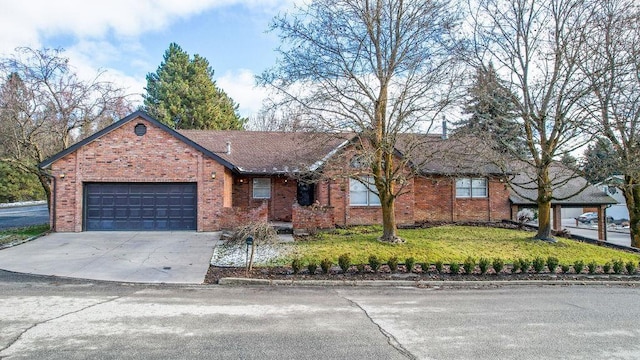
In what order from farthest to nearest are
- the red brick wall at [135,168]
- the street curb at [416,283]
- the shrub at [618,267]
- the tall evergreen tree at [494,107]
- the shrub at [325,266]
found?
the red brick wall at [135,168] → the tall evergreen tree at [494,107] → the shrub at [618,267] → the shrub at [325,266] → the street curb at [416,283]

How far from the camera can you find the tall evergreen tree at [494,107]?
14.1 m

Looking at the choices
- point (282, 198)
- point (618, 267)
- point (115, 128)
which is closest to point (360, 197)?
point (282, 198)

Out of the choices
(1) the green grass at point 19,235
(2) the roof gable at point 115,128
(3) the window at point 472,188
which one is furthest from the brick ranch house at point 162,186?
(3) the window at point 472,188

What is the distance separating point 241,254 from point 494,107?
11.3m

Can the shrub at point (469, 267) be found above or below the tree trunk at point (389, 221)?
below

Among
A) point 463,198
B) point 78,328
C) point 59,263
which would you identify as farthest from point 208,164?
point 463,198

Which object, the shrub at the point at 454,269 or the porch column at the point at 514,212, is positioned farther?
the porch column at the point at 514,212

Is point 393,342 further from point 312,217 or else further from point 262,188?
point 262,188

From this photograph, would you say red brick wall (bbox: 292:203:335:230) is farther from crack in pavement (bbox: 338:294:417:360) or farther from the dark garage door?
crack in pavement (bbox: 338:294:417:360)

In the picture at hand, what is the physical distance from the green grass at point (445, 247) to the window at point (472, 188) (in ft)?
11.5

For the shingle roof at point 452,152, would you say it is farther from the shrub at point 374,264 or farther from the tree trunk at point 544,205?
the shrub at point 374,264

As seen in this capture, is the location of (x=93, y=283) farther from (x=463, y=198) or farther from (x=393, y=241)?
(x=463, y=198)

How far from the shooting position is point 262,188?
19281mm

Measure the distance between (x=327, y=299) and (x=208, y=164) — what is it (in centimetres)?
1021
